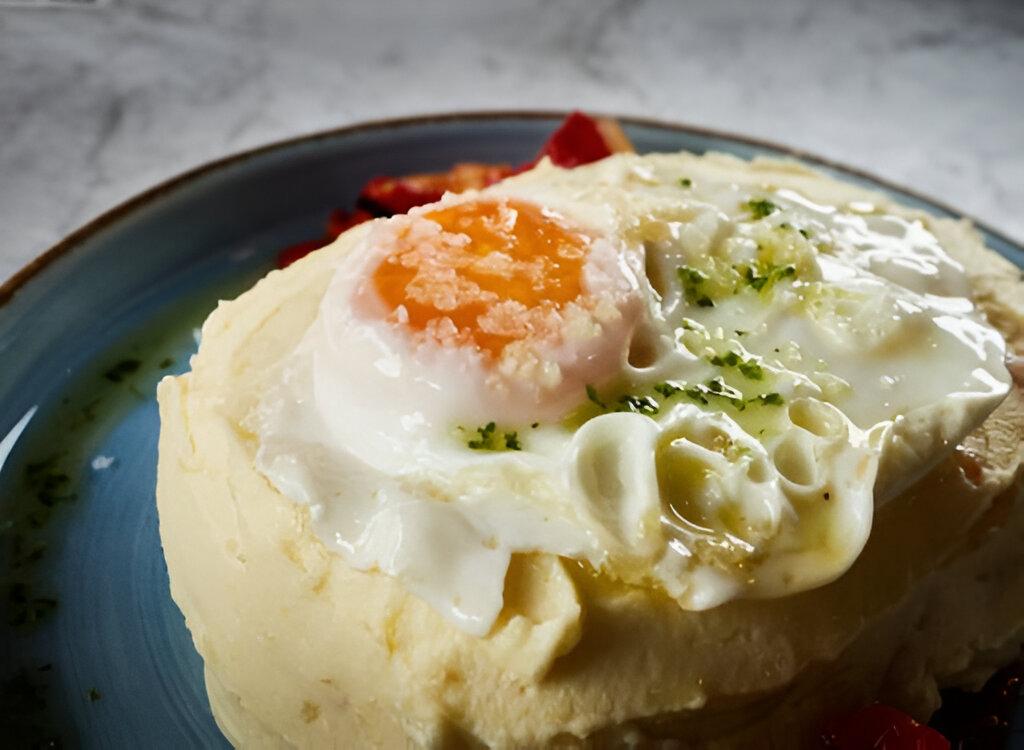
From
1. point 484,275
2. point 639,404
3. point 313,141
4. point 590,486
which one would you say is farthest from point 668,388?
point 313,141

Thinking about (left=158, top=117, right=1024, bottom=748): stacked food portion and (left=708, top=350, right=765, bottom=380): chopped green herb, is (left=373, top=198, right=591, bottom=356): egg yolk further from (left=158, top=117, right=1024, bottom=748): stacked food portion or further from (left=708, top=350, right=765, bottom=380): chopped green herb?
(left=708, top=350, right=765, bottom=380): chopped green herb

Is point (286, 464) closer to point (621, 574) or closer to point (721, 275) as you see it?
point (621, 574)

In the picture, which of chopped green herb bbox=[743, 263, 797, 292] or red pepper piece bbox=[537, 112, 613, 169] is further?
red pepper piece bbox=[537, 112, 613, 169]

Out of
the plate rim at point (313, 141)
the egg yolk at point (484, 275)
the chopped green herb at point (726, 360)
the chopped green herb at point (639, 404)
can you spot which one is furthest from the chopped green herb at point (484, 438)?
the plate rim at point (313, 141)

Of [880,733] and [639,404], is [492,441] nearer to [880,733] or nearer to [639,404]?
Answer: [639,404]

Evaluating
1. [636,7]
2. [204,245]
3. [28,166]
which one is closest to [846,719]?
[204,245]

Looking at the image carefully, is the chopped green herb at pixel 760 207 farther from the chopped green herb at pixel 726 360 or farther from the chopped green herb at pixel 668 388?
the chopped green herb at pixel 668 388

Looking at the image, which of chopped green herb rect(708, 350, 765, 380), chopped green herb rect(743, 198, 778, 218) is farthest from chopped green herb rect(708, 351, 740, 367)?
chopped green herb rect(743, 198, 778, 218)
